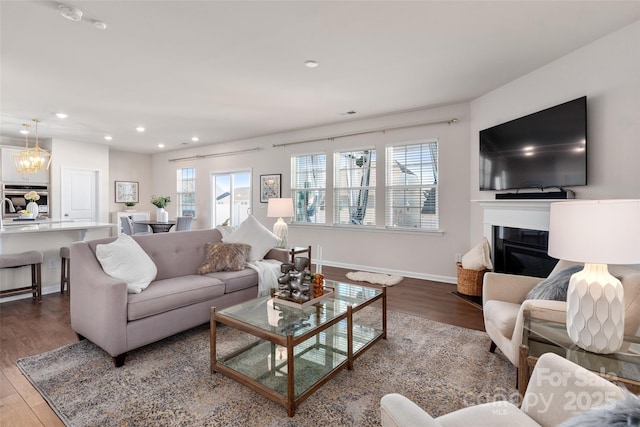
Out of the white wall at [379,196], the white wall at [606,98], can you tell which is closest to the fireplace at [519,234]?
the white wall at [606,98]

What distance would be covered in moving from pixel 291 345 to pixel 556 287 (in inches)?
68.7

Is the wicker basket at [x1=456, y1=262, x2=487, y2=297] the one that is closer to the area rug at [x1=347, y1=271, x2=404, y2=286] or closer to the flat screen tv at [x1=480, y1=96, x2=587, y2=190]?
the area rug at [x1=347, y1=271, x2=404, y2=286]

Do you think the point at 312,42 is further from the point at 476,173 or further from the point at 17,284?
the point at 17,284

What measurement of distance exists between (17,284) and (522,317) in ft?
17.1

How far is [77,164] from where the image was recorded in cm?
714

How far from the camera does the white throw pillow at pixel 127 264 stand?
2.46 m

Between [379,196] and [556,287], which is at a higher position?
[379,196]

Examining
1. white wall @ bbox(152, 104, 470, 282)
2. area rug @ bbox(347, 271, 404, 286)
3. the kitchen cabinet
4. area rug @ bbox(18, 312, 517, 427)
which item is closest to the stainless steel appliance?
the kitchen cabinet

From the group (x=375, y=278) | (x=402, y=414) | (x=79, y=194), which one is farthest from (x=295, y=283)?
(x=79, y=194)

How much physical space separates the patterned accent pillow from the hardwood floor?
1251 millimetres

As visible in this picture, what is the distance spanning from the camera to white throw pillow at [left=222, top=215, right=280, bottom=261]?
143 inches

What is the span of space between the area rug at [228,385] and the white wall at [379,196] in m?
2.11

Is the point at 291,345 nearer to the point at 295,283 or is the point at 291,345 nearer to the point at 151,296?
the point at 295,283

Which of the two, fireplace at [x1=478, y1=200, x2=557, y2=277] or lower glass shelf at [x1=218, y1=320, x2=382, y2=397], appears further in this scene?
fireplace at [x1=478, y1=200, x2=557, y2=277]
